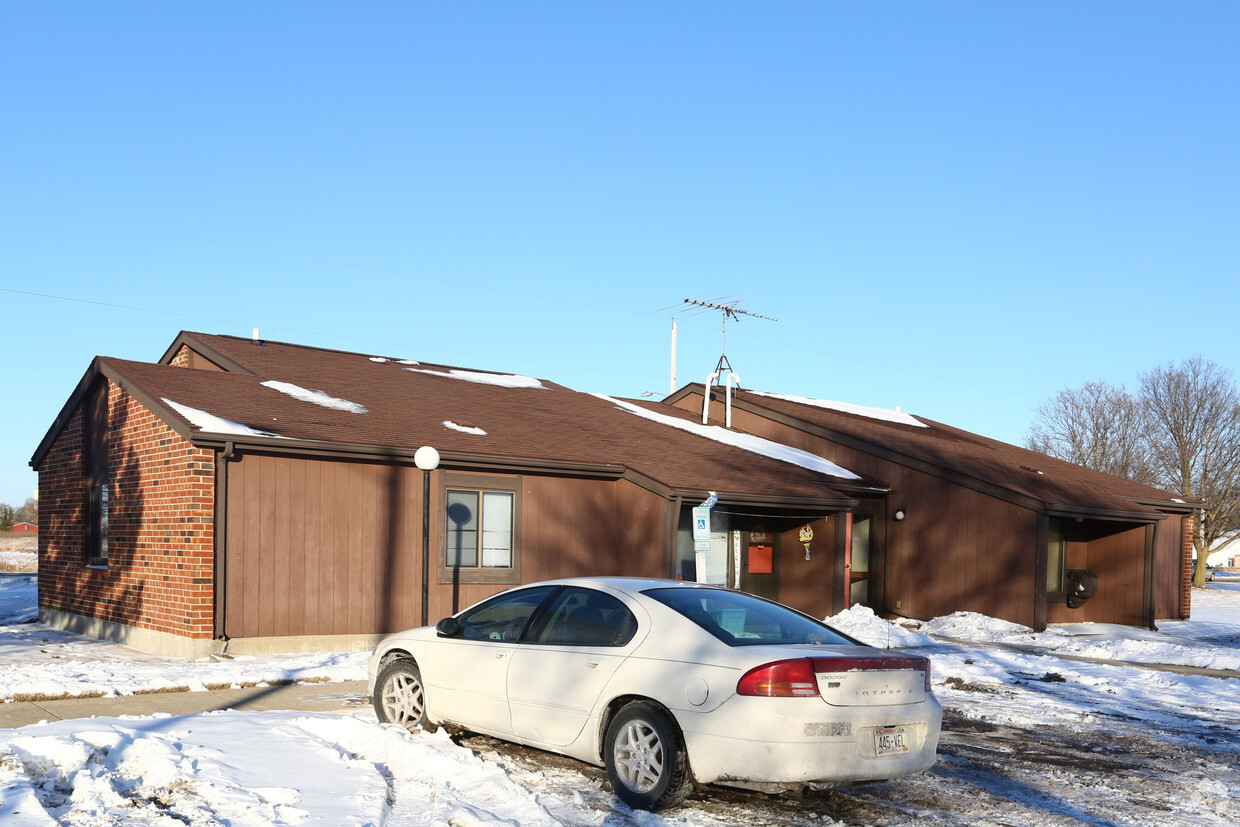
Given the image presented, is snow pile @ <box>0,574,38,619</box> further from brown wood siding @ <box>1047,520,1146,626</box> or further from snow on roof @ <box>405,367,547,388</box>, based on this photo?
brown wood siding @ <box>1047,520,1146,626</box>

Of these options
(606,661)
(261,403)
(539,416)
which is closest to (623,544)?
(539,416)

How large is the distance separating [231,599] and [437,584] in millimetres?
3093

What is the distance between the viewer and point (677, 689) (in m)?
6.62

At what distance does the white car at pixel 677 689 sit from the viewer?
6.31m

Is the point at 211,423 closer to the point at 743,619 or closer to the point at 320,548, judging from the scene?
the point at 320,548

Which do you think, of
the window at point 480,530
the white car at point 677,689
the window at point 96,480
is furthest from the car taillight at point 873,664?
the window at point 96,480

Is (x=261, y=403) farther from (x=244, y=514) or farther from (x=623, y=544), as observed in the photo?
(x=623, y=544)

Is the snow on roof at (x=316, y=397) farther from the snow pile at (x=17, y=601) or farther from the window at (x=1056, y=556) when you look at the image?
the window at (x=1056, y=556)

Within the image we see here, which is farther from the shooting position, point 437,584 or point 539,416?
point 539,416

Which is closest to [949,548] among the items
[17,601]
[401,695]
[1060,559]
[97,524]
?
[1060,559]

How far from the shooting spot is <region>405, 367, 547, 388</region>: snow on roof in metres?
23.1

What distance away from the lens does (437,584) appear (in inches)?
629

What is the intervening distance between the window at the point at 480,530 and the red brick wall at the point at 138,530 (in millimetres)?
3569

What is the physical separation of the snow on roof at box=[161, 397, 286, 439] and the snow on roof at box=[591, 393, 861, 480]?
438 inches
